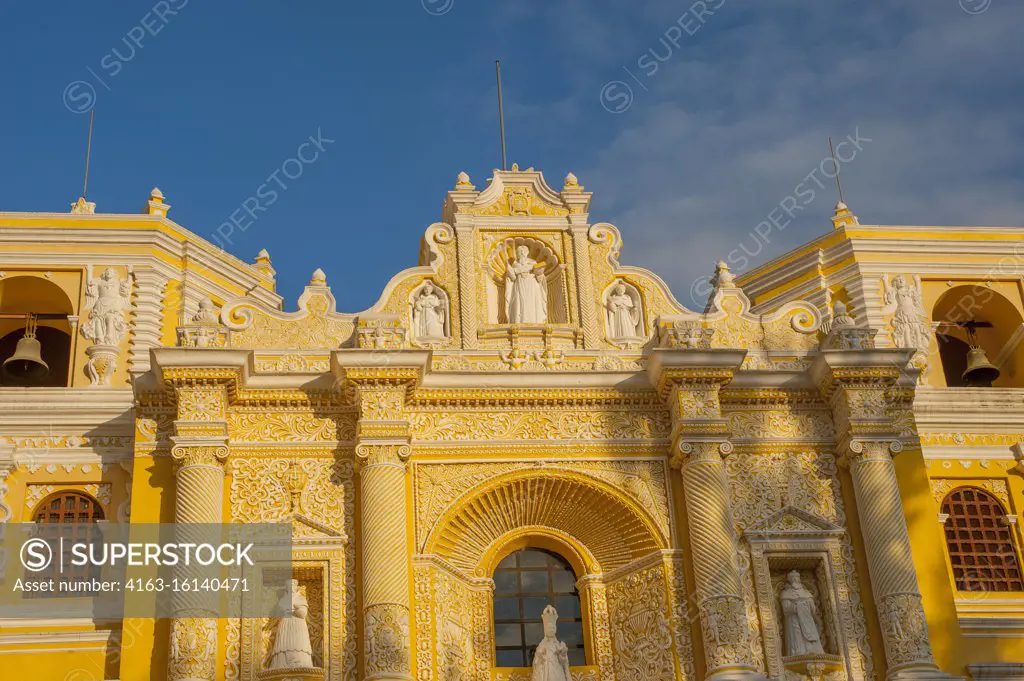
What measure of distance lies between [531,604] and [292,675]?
13.0ft

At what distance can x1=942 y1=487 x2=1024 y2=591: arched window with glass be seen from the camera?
23.8m

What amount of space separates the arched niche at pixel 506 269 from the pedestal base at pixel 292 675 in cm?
639

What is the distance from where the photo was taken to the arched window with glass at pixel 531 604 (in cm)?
2200

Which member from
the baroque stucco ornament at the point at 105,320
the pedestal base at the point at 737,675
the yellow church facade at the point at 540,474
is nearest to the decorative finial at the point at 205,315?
the yellow church facade at the point at 540,474

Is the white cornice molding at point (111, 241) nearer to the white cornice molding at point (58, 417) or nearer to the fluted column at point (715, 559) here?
the white cornice molding at point (58, 417)

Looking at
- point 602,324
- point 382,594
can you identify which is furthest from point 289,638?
point 602,324

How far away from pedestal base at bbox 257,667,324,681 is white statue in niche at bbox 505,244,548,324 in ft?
21.1

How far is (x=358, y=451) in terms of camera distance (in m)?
21.5

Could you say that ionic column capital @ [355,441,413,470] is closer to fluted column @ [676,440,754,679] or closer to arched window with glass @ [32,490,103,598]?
fluted column @ [676,440,754,679]

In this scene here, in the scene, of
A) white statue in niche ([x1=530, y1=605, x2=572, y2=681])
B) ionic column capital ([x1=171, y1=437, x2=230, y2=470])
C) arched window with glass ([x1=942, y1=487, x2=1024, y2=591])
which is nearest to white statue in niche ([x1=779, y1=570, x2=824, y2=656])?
white statue in niche ([x1=530, y1=605, x2=572, y2=681])

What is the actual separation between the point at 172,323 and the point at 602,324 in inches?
316

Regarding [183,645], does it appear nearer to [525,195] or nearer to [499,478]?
[499,478]

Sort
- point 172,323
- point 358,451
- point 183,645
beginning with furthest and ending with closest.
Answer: point 172,323, point 358,451, point 183,645

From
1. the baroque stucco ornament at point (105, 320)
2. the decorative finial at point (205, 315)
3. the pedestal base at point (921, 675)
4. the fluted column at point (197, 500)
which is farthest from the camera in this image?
the baroque stucco ornament at point (105, 320)
